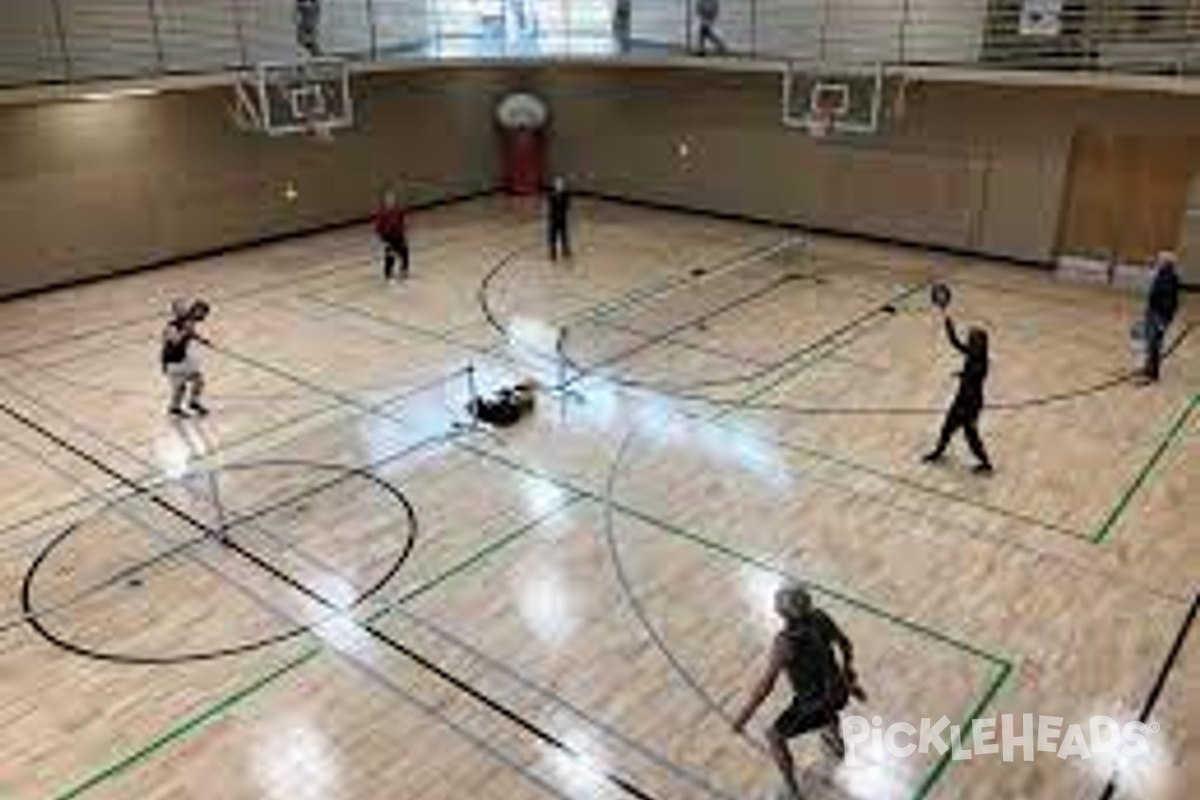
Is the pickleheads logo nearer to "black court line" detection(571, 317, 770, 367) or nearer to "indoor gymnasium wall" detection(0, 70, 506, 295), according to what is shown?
"black court line" detection(571, 317, 770, 367)

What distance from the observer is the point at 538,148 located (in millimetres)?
23812

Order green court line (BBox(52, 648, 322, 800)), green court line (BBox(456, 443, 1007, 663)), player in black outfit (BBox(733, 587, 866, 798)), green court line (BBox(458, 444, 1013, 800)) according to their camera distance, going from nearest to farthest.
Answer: player in black outfit (BBox(733, 587, 866, 798)), green court line (BBox(52, 648, 322, 800)), green court line (BBox(458, 444, 1013, 800)), green court line (BBox(456, 443, 1007, 663))

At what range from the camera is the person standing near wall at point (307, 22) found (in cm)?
1817

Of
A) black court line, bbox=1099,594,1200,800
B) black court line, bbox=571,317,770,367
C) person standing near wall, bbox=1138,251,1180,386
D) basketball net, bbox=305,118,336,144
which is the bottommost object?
black court line, bbox=1099,594,1200,800

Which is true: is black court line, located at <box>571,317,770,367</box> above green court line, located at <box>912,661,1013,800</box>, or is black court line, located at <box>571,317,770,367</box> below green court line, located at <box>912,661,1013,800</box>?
above

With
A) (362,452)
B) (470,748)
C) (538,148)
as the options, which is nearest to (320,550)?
(362,452)

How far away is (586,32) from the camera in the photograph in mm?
21766

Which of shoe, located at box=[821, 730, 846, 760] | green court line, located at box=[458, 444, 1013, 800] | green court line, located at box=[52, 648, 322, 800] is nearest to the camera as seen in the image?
shoe, located at box=[821, 730, 846, 760]

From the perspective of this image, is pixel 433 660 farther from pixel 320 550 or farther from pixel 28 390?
pixel 28 390

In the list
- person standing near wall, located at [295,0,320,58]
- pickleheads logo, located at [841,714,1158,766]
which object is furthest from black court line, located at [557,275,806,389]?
person standing near wall, located at [295,0,320,58]

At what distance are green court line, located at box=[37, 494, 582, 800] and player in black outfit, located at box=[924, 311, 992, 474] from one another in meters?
4.82

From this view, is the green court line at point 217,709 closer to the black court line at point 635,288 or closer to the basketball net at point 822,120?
the black court line at point 635,288

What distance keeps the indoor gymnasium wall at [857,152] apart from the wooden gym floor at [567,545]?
2.73 m

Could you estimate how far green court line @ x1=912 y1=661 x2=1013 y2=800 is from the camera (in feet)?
22.2
